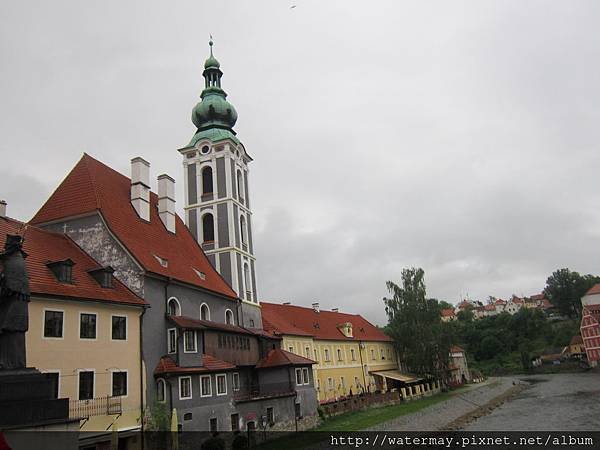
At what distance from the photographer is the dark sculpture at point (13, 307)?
12984 millimetres

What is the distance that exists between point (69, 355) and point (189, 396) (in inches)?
233

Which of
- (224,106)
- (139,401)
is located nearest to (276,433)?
(139,401)

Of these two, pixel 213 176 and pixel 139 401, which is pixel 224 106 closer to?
pixel 213 176

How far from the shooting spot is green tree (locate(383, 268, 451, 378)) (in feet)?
174

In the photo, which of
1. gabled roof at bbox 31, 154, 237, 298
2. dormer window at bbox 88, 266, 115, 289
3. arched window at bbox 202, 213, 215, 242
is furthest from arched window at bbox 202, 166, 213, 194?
dormer window at bbox 88, 266, 115, 289

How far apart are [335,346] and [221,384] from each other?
85.0ft

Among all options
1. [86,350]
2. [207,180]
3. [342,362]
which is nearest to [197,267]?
[207,180]

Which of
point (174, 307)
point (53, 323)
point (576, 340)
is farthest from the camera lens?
point (576, 340)

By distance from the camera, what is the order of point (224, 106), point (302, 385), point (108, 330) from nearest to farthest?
point (108, 330) → point (302, 385) → point (224, 106)

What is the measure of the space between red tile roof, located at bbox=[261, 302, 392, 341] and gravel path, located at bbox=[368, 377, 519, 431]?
1153 cm

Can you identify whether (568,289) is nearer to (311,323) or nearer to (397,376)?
(397,376)

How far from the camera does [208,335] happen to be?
2573 cm

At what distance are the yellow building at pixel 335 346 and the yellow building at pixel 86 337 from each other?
18514 millimetres

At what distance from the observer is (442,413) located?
124 feet
